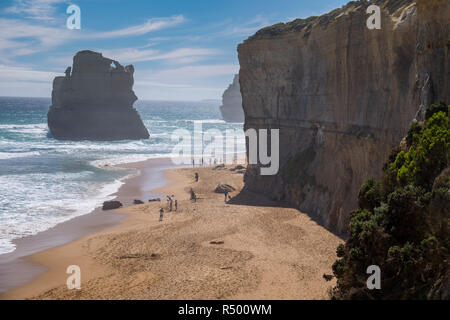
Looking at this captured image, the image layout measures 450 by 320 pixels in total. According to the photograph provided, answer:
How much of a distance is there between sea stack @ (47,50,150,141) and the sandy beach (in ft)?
180

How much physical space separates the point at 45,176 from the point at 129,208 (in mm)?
15534

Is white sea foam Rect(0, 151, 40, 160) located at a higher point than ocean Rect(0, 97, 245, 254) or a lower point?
higher

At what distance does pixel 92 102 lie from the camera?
8412cm

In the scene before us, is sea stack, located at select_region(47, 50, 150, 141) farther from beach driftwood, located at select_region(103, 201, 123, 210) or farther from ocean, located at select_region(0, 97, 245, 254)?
beach driftwood, located at select_region(103, 201, 123, 210)

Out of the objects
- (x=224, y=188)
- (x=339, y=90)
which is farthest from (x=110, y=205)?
(x=339, y=90)

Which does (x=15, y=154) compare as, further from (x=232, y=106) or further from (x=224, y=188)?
(x=232, y=106)

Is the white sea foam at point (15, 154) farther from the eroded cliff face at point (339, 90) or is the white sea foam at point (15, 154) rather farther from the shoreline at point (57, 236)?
the eroded cliff face at point (339, 90)

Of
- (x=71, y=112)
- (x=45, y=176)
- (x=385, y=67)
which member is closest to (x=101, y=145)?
(x=71, y=112)

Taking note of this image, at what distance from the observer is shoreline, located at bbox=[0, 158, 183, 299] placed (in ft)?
66.7

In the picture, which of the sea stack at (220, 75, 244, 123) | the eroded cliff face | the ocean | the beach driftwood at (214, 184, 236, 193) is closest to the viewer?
the eroded cliff face

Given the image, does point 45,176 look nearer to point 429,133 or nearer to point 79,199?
point 79,199

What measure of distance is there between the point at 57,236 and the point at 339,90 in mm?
19024

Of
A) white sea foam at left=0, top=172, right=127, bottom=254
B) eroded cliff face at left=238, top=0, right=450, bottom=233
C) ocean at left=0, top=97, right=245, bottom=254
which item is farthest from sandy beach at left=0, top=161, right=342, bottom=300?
ocean at left=0, top=97, right=245, bottom=254
